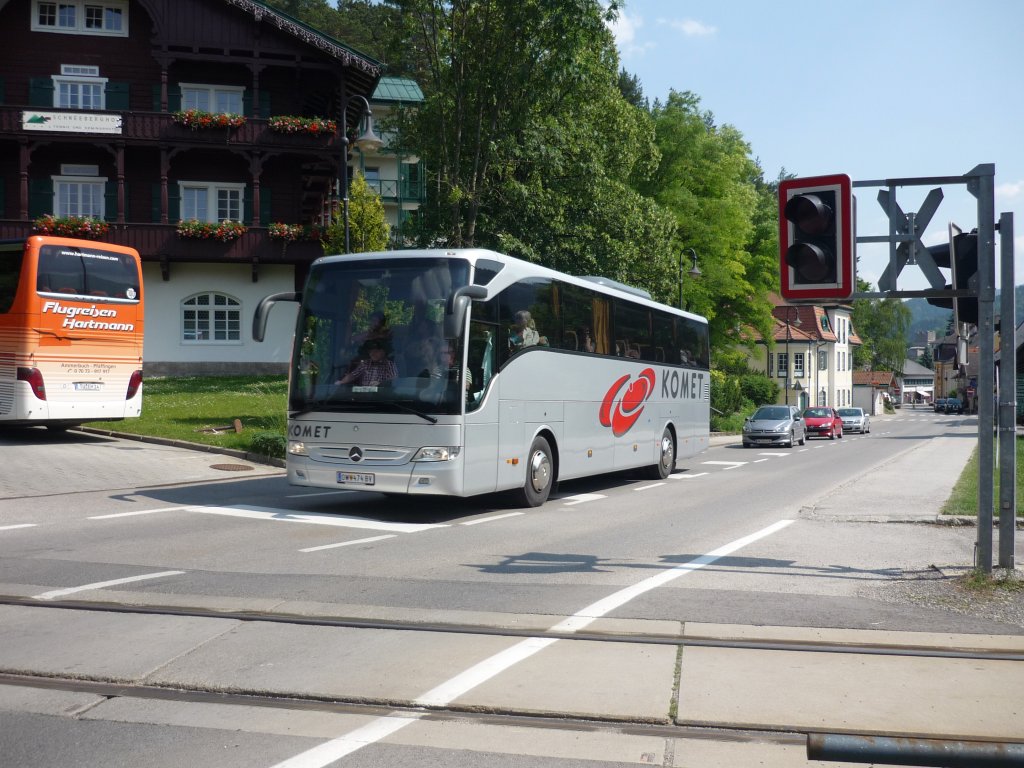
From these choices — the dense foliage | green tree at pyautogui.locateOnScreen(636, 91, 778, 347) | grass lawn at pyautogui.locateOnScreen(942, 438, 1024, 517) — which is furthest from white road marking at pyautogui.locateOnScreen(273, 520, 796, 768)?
green tree at pyautogui.locateOnScreen(636, 91, 778, 347)

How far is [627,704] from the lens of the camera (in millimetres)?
4961

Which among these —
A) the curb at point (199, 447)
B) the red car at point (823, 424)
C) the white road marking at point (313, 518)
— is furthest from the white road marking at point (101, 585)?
the red car at point (823, 424)

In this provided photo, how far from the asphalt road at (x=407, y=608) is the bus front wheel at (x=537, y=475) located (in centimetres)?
42

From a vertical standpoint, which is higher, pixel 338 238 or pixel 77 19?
pixel 77 19

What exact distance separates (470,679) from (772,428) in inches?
1302

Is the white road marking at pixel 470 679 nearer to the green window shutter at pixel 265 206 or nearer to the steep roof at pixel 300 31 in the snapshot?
the green window shutter at pixel 265 206

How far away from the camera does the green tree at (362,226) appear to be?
31.0 m

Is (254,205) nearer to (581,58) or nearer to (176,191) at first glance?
(176,191)

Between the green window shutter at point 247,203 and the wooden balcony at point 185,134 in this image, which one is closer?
the wooden balcony at point 185,134

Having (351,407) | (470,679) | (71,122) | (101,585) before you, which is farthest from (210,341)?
(470,679)

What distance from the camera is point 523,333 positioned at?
13.7m

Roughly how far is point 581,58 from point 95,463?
1846 centimetres

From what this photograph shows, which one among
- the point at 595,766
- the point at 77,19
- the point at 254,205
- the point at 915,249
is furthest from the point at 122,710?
the point at 77,19

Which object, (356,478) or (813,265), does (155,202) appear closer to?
(356,478)
